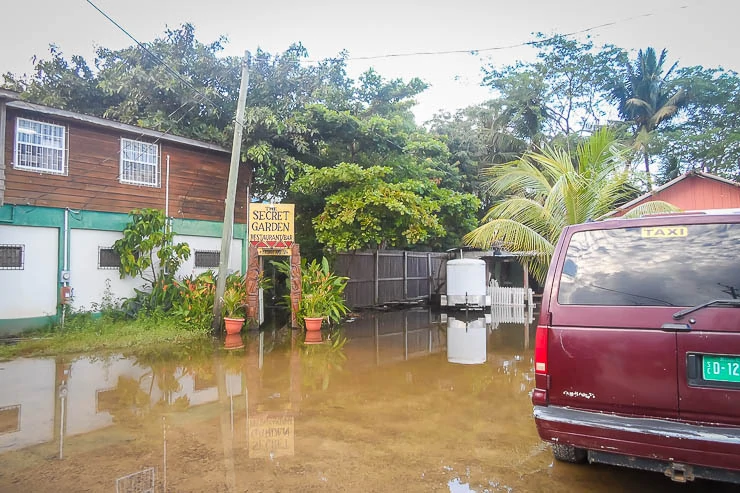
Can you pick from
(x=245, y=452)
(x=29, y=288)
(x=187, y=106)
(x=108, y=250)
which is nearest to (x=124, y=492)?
(x=245, y=452)

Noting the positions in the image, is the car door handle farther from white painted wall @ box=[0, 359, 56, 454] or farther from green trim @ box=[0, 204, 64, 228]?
green trim @ box=[0, 204, 64, 228]

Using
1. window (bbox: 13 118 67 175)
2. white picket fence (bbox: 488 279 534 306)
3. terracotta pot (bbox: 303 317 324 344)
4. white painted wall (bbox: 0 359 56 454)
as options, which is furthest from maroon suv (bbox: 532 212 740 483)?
white picket fence (bbox: 488 279 534 306)

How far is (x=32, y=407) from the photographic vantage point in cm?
545

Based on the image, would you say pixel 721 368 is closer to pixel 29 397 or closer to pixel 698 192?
pixel 29 397

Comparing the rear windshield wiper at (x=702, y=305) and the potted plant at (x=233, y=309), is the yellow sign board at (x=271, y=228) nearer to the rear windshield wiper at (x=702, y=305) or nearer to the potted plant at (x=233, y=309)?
the potted plant at (x=233, y=309)

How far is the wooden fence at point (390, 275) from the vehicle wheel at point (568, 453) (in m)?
11.7

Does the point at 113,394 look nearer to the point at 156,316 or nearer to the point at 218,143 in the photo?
the point at 156,316

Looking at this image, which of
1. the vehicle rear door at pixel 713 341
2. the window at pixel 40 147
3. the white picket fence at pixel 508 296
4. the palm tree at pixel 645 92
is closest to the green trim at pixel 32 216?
the window at pixel 40 147

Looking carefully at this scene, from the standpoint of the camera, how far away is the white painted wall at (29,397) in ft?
14.7

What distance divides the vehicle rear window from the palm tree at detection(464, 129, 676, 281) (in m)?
5.14

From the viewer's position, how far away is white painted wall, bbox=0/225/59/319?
32.9ft

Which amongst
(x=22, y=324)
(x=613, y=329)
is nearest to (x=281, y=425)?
(x=613, y=329)

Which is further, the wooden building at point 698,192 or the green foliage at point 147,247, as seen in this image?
the wooden building at point 698,192

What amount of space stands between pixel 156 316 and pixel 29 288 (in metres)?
2.56
